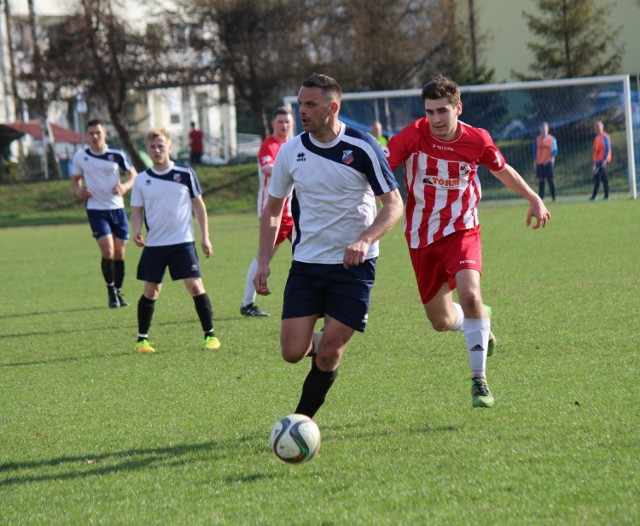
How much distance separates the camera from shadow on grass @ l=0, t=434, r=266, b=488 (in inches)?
194

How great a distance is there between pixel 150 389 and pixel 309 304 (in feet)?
6.91

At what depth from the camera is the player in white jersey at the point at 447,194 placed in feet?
19.6

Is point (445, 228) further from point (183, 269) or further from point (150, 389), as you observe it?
point (183, 269)

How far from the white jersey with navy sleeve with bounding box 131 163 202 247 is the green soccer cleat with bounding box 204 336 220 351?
86cm

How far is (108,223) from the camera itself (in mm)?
11922

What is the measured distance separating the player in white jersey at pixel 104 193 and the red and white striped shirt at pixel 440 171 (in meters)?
6.17

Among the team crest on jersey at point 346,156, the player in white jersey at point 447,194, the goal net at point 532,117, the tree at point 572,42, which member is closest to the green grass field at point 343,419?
the player in white jersey at point 447,194

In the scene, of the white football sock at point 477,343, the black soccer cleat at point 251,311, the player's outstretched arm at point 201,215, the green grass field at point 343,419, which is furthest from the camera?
the black soccer cleat at point 251,311

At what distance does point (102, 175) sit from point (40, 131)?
105 feet

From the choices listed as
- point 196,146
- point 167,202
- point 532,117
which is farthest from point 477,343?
point 196,146

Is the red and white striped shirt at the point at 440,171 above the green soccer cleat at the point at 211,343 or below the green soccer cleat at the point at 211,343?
above

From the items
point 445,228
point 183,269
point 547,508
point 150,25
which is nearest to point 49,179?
point 150,25

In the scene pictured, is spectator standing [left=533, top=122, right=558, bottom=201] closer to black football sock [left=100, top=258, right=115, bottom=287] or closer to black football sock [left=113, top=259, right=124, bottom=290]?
black football sock [left=113, top=259, right=124, bottom=290]

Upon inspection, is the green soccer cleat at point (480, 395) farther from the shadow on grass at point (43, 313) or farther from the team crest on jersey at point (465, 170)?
the shadow on grass at point (43, 313)
